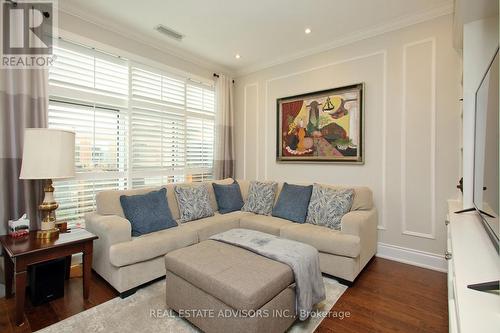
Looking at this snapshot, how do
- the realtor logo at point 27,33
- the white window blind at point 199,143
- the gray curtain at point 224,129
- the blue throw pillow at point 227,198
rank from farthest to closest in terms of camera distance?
1. the gray curtain at point 224,129
2. the white window blind at point 199,143
3. the blue throw pillow at point 227,198
4. the realtor logo at point 27,33

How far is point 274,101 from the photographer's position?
408 centimetres

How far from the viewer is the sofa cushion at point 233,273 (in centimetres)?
146

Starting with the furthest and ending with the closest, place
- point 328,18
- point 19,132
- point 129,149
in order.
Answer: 1. point 129,149
2. point 328,18
3. point 19,132

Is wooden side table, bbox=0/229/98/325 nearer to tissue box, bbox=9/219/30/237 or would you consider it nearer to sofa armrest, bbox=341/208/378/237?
tissue box, bbox=9/219/30/237

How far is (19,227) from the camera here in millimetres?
2127

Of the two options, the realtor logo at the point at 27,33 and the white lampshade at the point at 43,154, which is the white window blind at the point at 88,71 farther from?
the white lampshade at the point at 43,154

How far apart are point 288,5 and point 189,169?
2592mm

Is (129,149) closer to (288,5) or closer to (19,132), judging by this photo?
(19,132)

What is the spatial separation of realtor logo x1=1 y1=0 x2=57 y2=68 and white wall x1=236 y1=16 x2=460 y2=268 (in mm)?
3123

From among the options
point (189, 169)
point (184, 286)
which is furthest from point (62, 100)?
point (184, 286)

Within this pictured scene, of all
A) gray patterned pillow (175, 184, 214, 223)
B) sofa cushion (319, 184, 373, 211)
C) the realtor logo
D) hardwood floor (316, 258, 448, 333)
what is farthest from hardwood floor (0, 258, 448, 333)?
the realtor logo

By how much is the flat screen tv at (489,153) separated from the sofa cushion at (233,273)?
44.8 inches

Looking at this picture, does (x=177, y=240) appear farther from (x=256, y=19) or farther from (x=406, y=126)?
(x=406, y=126)

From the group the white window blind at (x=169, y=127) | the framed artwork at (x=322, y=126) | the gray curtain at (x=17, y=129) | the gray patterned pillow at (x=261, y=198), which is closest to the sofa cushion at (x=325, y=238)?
the gray patterned pillow at (x=261, y=198)
